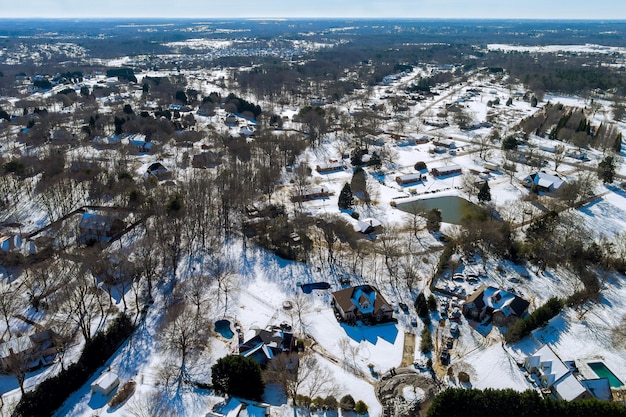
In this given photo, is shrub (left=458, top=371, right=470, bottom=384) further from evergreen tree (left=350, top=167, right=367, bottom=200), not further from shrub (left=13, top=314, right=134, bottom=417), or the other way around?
evergreen tree (left=350, top=167, right=367, bottom=200)

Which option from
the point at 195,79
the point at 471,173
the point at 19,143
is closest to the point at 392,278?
the point at 471,173

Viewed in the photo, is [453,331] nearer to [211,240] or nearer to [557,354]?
[557,354]

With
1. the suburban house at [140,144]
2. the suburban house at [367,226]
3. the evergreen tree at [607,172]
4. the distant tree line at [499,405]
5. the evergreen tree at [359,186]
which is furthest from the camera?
the suburban house at [140,144]

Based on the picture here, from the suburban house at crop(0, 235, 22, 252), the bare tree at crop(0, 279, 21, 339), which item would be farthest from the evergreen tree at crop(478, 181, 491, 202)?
the suburban house at crop(0, 235, 22, 252)

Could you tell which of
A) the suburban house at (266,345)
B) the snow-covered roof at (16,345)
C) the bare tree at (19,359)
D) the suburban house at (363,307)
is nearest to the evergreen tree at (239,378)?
the suburban house at (266,345)

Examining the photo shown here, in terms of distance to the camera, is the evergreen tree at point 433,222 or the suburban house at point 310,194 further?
the suburban house at point 310,194

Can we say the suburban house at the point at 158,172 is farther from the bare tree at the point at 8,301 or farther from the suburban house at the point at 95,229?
the bare tree at the point at 8,301

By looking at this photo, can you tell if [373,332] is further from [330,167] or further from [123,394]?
[330,167]
